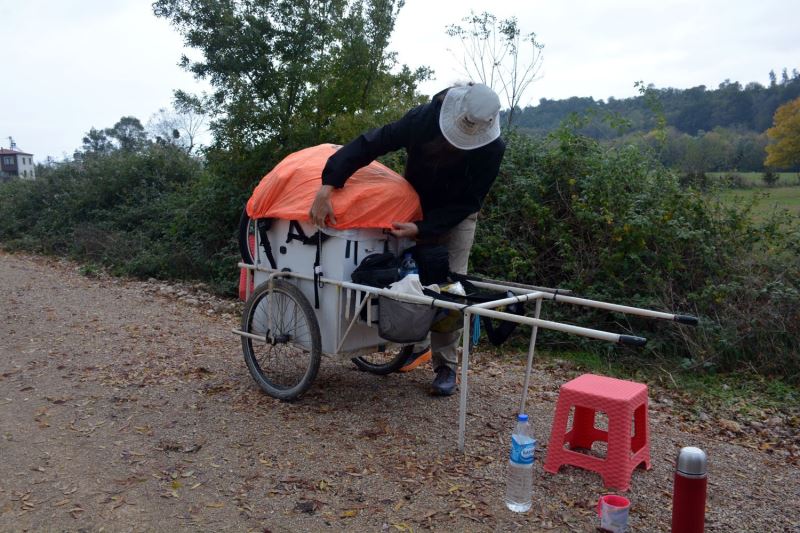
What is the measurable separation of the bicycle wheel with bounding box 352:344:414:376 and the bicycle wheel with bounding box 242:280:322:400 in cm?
59

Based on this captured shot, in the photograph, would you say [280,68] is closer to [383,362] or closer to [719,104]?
[383,362]

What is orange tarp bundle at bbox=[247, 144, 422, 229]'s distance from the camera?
4.33m

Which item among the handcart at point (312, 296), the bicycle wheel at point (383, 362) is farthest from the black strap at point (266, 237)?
the bicycle wheel at point (383, 362)

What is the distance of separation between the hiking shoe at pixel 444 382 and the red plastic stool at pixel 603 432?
1005 millimetres

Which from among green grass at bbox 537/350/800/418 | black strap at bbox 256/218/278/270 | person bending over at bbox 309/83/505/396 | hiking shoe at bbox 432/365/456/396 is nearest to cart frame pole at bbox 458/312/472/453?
hiking shoe at bbox 432/365/456/396

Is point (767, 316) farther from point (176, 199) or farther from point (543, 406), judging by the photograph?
point (176, 199)

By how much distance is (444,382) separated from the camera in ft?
16.1

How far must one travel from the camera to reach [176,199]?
13914 millimetres

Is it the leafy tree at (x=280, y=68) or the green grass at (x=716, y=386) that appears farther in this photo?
the leafy tree at (x=280, y=68)

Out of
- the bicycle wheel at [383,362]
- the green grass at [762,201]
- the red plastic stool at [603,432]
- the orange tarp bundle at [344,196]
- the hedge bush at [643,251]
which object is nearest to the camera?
the red plastic stool at [603,432]

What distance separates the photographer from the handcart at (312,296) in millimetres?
4355

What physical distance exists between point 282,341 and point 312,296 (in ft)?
1.26

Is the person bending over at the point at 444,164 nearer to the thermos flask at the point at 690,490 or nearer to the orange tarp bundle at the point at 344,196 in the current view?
the orange tarp bundle at the point at 344,196

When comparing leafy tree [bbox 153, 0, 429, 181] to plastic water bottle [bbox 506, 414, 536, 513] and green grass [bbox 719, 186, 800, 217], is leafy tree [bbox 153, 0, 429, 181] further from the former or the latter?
plastic water bottle [bbox 506, 414, 536, 513]
